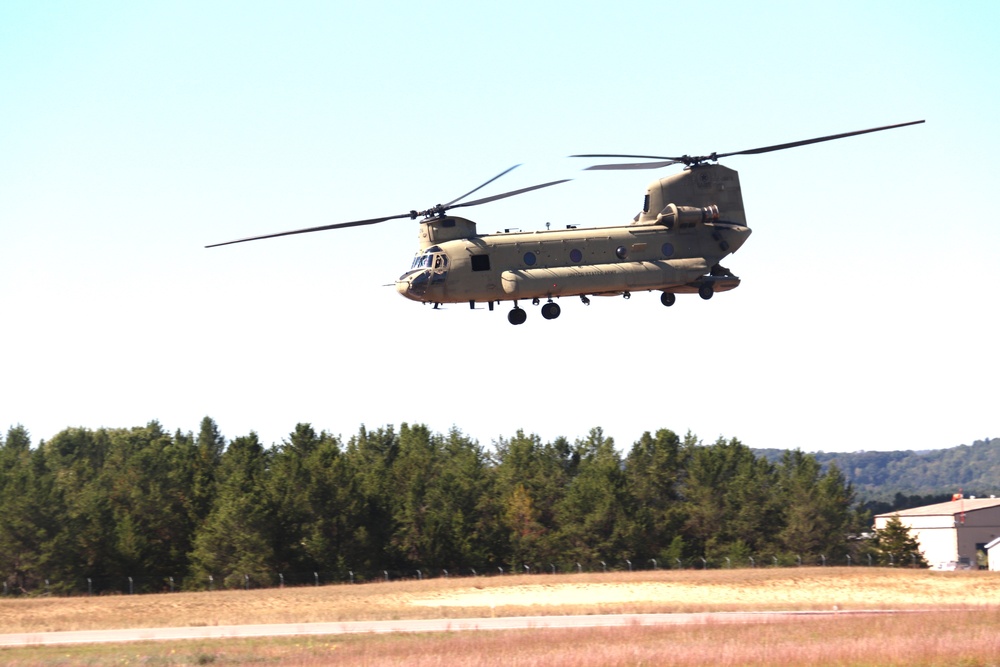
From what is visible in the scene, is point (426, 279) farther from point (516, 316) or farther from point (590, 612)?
point (590, 612)

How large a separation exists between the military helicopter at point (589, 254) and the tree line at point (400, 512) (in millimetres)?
63342

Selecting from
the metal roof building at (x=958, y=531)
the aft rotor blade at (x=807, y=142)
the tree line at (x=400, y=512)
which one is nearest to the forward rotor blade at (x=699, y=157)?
the aft rotor blade at (x=807, y=142)

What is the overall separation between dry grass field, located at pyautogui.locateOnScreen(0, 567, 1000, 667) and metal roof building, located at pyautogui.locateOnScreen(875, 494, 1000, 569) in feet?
297

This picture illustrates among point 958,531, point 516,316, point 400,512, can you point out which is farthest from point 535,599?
point 958,531

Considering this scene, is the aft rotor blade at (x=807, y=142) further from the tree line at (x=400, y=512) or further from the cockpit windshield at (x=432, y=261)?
the tree line at (x=400, y=512)

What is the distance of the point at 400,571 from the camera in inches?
4345

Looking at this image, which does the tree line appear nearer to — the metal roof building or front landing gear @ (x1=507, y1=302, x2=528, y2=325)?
the metal roof building

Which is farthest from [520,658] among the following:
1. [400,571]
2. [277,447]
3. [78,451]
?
[78,451]

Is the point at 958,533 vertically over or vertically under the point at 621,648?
under

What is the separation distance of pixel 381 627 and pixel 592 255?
1858cm

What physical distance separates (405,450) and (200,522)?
3836 cm

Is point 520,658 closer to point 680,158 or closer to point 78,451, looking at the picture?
point 680,158

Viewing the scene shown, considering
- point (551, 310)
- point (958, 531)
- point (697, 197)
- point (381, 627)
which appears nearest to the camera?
point (551, 310)

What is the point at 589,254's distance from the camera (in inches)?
1813
